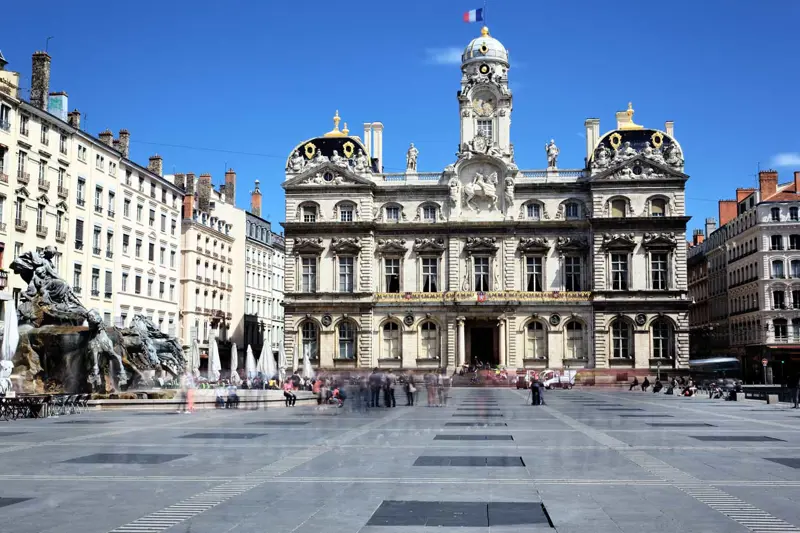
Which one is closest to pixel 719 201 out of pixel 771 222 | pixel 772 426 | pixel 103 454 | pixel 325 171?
pixel 771 222

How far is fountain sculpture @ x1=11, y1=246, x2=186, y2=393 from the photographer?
3794 cm

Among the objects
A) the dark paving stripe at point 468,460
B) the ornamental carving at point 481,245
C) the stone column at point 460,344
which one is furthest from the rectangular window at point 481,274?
the dark paving stripe at point 468,460

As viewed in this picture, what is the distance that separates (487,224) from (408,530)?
64107mm

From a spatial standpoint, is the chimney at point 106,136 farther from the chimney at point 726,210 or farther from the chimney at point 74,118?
the chimney at point 726,210

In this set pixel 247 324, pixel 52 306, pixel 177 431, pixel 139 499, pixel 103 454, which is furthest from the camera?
pixel 247 324

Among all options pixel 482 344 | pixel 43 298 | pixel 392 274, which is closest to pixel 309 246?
pixel 392 274

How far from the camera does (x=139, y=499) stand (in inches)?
562

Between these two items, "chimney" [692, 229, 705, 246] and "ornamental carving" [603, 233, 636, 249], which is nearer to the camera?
"ornamental carving" [603, 233, 636, 249]

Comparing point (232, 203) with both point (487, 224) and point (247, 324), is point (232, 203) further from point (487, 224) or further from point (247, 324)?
point (487, 224)

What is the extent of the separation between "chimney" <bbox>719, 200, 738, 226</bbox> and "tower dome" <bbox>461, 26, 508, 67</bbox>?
37.3 m

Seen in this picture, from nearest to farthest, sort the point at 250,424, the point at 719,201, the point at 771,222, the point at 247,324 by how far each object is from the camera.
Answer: the point at 250,424, the point at 771,222, the point at 247,324, the point at 719,201

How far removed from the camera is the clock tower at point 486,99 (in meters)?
77.1

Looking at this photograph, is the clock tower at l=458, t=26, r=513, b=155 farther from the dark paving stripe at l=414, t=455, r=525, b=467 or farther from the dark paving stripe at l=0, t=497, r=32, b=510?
the dark paving stripe at l=0, t=497, r=32, b=510

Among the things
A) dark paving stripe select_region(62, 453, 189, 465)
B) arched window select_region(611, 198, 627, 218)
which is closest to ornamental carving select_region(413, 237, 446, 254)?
arched window select_region(611, 198, 627, 218)
